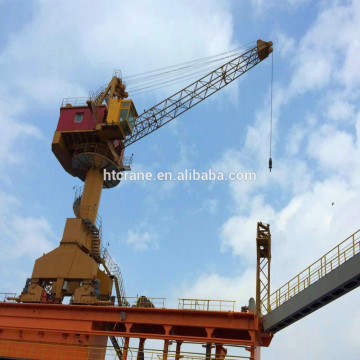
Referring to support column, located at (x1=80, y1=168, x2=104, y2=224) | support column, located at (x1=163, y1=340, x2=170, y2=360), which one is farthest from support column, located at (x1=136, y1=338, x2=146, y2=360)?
support column, located at (x1=80, y1=168, x2=104, y2=224)

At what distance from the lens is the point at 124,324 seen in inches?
984

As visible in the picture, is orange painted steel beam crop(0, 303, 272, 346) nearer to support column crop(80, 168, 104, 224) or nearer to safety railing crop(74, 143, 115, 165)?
support column crop(80, 168, 104, 224)

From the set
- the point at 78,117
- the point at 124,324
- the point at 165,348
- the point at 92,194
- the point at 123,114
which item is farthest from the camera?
the point at 78,117

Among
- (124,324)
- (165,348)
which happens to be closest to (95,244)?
(124,324)

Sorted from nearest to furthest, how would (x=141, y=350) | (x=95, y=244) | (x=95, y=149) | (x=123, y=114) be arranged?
1. (x=141, y=350)
2. (x=95, y=244)
3. (x=95, y=149)
4. (x=123, y=114)

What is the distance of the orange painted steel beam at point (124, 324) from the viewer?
23.1 m

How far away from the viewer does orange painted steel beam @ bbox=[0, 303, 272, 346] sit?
2308cm

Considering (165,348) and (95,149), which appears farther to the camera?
(95,149)

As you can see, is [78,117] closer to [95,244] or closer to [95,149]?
[95,149]

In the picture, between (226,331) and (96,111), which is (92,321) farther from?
(96,111)

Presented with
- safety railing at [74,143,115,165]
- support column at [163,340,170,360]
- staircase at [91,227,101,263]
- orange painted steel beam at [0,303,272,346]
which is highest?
safety railing at [74,143,115,165]

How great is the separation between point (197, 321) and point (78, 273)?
1011 cm

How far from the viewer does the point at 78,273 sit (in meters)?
29.3

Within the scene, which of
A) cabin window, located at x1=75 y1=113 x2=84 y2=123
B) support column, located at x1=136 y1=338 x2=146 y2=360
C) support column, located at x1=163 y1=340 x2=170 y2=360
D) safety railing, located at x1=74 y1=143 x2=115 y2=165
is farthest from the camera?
A: cabin window, located at x1=75 y1=113 x2=84 y2=123
